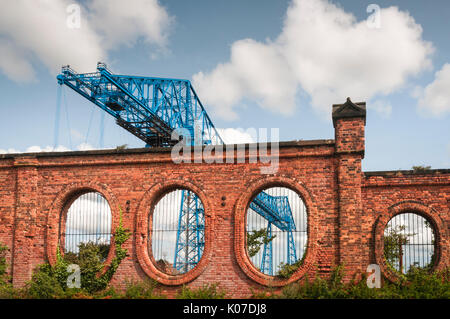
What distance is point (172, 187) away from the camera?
1249 cm

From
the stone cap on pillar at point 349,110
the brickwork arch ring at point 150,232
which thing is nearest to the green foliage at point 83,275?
the brickwork arch ring at point 150,232

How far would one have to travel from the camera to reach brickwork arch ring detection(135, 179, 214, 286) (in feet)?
38.1

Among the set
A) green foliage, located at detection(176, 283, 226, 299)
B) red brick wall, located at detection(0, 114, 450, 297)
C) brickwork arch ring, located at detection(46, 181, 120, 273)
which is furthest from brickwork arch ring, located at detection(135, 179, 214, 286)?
brickwork arch ring, located at detection(46, 181, 120, 273)

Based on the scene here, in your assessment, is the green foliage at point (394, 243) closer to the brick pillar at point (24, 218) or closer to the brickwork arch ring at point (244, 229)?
the brickwork arch ring at point (244, 229)

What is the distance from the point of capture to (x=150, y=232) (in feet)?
41.0

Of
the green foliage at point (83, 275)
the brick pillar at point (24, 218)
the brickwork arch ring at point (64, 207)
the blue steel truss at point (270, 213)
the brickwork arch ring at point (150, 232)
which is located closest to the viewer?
the brickwork arch ring at point (150, 232)

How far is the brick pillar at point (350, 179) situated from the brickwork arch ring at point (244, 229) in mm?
735

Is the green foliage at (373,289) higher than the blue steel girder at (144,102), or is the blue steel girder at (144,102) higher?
the blue steel girder at (144,102)

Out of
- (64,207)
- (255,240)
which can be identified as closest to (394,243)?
(255,240)

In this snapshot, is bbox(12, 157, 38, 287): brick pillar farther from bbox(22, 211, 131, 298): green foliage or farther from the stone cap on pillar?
the stone cap on pillar

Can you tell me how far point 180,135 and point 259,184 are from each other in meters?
19.0

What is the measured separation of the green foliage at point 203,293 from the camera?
10953 millimetres

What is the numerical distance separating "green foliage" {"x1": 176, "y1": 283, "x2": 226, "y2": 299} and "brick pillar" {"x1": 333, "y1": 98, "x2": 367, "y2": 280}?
332 cm
